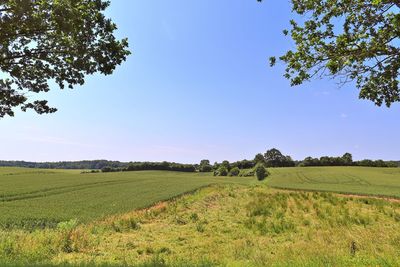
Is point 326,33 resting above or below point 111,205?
above

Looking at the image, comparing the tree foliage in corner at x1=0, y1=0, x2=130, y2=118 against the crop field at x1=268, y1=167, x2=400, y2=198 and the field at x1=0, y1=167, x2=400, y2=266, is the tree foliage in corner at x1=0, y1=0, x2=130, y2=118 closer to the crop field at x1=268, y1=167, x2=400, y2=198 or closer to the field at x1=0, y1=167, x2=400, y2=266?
the field at x1=0, y1=167, x2=400, y2=266

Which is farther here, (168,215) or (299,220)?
(168,215)

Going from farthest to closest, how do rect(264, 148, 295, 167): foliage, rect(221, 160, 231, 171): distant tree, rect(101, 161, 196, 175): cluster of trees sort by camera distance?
rect(264, 148, 295, 167): foliage < rect(101, 161, 196, 175): cluster of trees < rect(221, 160, 231, 171): distant tree

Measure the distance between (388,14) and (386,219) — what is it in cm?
2054

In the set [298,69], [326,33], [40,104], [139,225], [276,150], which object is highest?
[276,150]

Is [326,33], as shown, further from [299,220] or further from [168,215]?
[168,215]

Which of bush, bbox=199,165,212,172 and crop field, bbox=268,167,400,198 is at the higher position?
bush, bbox=199,165,212,172

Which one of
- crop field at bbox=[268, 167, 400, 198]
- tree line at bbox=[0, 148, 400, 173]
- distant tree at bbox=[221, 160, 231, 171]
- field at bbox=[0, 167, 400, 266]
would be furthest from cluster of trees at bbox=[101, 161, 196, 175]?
field at bbox=[0, 167, 400, 266]

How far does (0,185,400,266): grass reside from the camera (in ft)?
33.0

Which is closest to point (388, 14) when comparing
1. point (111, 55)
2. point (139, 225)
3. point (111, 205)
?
point (111, 55)

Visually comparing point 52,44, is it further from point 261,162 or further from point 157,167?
point 157,167

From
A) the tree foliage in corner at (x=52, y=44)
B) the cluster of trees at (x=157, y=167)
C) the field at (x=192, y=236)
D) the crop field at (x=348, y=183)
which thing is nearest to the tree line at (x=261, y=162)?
the cluster of trees at (x=157, y=167)

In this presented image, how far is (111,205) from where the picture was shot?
105 ft

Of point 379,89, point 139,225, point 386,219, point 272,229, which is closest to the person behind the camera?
point 379,89
